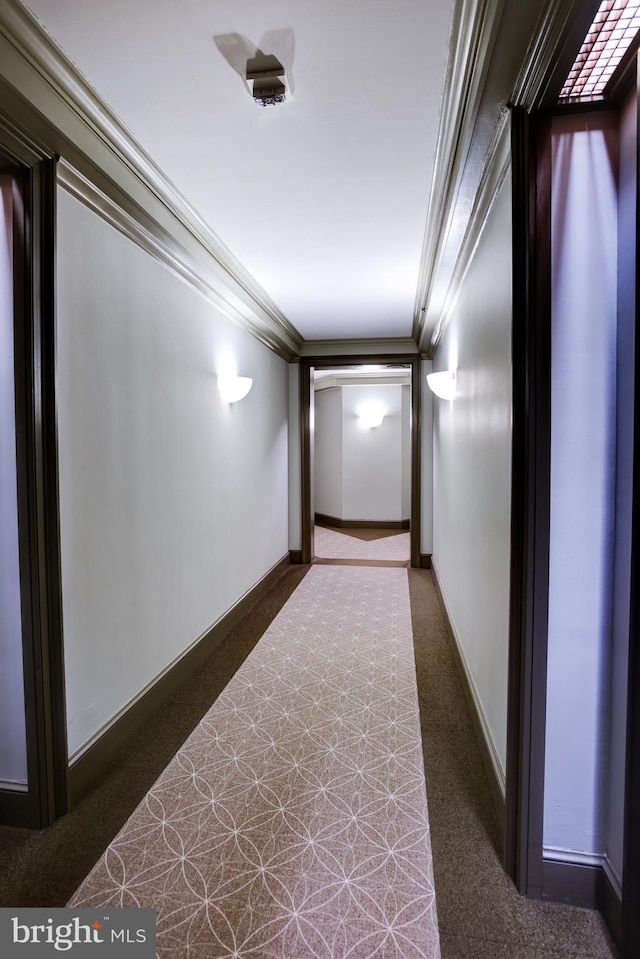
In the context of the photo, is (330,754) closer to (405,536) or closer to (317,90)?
(317,90)

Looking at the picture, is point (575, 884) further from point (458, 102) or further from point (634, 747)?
point (458, 102)

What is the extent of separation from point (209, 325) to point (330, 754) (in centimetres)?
250

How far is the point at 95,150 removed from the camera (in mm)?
1720

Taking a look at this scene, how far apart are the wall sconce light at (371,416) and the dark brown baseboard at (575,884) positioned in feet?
22.7

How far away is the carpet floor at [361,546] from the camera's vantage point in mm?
5866

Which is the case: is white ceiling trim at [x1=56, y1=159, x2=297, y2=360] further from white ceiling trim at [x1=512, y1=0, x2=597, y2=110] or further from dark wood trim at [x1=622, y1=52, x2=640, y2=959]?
dark wood trim at [x1=622, y1=52, x2=640, y2=959]

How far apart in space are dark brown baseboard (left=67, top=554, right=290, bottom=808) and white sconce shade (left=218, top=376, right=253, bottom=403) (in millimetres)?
1525

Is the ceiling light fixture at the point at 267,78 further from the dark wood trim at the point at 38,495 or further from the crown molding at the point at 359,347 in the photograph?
the crown molding at the point at 359,347

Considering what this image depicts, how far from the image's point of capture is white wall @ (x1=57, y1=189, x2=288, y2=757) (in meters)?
1.81

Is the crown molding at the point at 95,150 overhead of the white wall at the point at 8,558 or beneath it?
overhead

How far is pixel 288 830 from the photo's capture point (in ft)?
5.37

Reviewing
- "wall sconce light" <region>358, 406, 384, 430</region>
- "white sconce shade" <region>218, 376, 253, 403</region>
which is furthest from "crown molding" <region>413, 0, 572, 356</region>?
"wall sconce light" <region>358, 406, 384, 430</region>

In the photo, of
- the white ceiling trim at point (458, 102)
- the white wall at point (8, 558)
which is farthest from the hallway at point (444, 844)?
the white ceiling trim at point (458, 102)

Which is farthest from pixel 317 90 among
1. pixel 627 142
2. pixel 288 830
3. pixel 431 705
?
pixel 431 705
